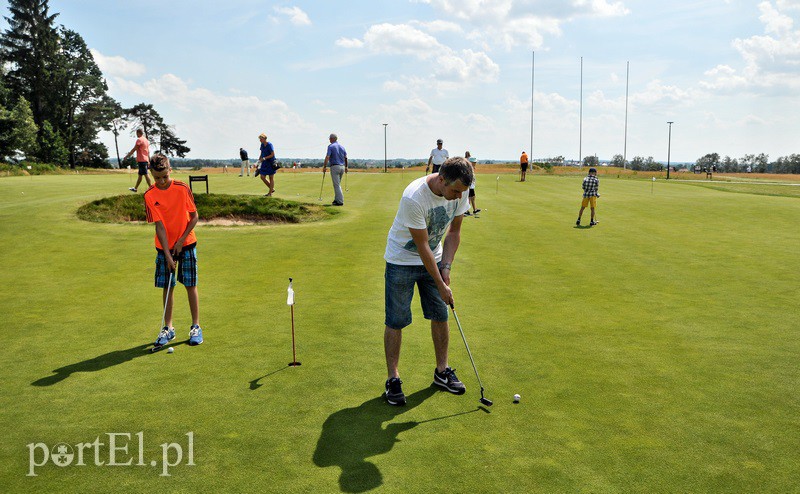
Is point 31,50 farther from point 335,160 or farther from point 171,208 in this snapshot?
point 171,208

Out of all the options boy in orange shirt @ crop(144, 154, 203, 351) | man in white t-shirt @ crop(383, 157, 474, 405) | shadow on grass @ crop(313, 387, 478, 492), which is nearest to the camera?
shadow on grass @ crop(313, 387, 478, 492)

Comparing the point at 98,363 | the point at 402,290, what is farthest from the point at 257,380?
the point at 98,363

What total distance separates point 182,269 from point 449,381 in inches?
146

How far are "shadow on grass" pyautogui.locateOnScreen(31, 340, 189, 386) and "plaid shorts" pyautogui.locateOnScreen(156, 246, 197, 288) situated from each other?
2.56 feet

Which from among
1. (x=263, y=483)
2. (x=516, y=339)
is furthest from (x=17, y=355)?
(x=516, y=339)

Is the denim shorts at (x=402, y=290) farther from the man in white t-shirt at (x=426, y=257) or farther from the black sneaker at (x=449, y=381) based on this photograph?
the black sneaker at (x=449, y=381)

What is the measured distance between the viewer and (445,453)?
14.4 ft

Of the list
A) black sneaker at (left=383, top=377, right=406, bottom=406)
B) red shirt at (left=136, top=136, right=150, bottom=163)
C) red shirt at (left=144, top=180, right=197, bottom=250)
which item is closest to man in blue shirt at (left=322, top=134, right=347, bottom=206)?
red shirt at (left=136, top=136, right=150, bottom=163)

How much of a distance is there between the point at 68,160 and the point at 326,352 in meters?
76.3

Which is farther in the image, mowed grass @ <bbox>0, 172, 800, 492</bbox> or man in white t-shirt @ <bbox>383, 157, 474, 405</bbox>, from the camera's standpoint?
man in white t-shirt @ <bbox>383, 157, 474, 405</bbox>

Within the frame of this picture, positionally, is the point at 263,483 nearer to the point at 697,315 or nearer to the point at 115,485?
the point at 115,485

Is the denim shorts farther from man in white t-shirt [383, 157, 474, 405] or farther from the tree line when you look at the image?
the tree line

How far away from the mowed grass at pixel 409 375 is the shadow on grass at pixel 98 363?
0.03m

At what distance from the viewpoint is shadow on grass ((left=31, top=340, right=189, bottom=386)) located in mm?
5758
